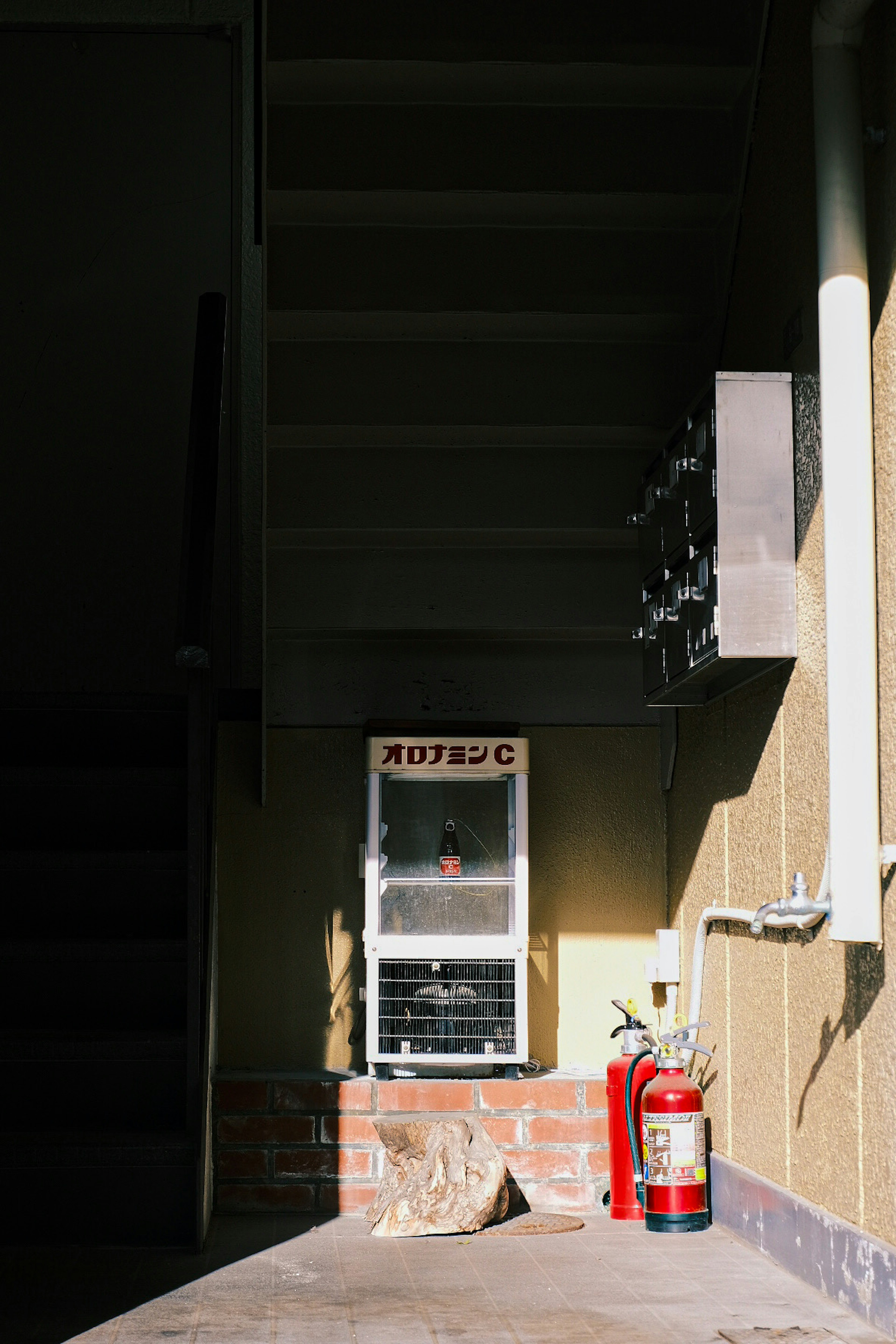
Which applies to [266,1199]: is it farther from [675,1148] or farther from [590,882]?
[590,882]

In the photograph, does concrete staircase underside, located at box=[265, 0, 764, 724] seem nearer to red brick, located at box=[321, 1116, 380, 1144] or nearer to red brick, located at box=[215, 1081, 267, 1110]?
red brick, located at box=[215, 1081, 267, 1110]

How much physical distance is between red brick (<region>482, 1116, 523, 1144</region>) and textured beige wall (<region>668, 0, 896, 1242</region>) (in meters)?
0.59

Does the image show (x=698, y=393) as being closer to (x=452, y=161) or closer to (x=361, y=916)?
(x=452, y=161)

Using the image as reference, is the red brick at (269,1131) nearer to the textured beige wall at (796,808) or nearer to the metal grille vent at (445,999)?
the metal grille vent at (445,999)

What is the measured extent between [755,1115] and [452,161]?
2.82 m

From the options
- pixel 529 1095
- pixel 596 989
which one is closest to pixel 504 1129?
pixel 529 1095

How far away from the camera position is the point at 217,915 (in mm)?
4832

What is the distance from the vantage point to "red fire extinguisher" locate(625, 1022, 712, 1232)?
3.95 m

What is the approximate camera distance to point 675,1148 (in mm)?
3947

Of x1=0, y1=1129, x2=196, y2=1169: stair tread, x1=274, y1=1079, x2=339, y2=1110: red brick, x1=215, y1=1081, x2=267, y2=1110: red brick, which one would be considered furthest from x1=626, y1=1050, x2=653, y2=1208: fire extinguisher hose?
x1=0, y1=1129, x2=196, y2=1169: stair tread

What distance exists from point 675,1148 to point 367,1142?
101 centimetres

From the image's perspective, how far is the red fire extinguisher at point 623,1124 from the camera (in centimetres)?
424

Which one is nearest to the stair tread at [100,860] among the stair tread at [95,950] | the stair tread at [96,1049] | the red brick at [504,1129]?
the stair tread at [95,950]

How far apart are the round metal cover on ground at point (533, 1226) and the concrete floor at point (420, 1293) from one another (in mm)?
55
